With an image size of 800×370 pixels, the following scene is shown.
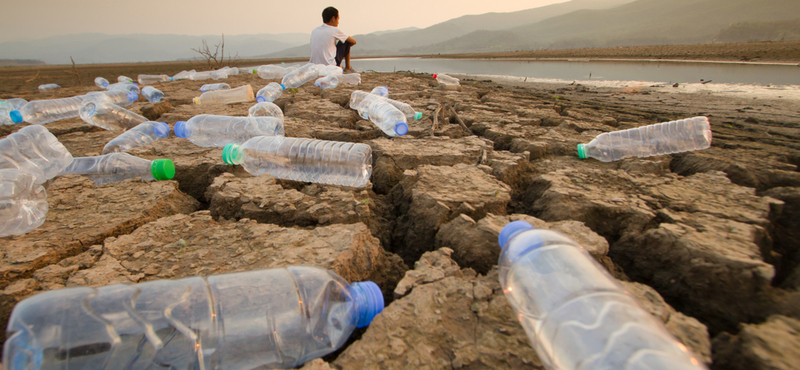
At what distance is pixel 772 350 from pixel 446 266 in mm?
701

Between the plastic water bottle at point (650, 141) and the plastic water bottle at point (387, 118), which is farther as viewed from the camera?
the plastic water bottle at point (387, 118)

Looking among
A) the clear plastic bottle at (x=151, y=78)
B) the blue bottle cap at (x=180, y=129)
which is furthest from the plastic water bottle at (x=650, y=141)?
the clear plastic bottle at (x=151, y=78)

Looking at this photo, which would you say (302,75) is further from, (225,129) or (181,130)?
(181,130)

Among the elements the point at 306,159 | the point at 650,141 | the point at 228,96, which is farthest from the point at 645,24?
the point at 306,159

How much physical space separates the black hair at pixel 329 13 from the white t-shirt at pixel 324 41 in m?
0.11

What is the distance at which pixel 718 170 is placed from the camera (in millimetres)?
1529

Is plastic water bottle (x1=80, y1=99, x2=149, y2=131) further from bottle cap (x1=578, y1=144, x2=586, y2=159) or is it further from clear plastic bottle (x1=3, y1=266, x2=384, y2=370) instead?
bottle cap (x1=578, y1=144, x2=586, y2=159)

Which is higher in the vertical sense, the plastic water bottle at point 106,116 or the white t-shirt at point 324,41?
the white t-shirt at point 324,41

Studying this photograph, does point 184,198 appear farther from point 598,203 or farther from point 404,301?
point 598,203

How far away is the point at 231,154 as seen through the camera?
1.60 meters

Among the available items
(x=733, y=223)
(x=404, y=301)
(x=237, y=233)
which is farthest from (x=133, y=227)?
(x=733, y=223)

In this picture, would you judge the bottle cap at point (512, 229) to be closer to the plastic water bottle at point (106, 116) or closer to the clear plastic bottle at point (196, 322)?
the clear plastic bottle at point (196, 322)

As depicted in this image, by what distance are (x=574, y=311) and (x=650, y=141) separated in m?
1.88

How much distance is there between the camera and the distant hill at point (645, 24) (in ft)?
124
